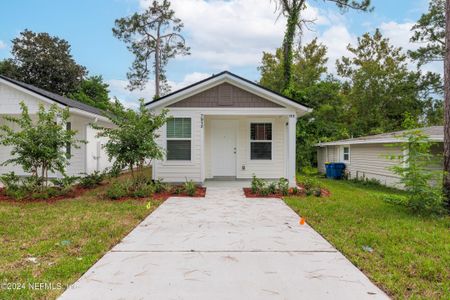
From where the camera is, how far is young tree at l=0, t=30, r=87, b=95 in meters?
28.1

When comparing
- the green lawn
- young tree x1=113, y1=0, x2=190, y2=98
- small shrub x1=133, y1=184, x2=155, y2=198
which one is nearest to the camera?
the green lawn

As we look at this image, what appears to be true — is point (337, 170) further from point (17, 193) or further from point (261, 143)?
point (17, 193)

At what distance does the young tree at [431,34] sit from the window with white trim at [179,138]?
61.8 feet

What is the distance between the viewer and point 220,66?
23.1m

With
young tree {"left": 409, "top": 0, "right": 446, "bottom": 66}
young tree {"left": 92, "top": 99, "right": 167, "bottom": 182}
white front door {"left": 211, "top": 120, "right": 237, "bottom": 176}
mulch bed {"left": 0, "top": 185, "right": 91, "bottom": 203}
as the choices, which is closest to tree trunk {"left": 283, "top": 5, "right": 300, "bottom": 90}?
white front door {"left": 211, "top": 120, "right": 237, "bottom": 176}

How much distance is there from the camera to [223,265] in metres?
3.41

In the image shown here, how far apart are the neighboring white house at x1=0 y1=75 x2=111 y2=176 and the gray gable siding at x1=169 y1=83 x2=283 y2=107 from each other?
313 centimetres

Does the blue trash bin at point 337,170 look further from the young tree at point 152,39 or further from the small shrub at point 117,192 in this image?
the young tree at point 152,39

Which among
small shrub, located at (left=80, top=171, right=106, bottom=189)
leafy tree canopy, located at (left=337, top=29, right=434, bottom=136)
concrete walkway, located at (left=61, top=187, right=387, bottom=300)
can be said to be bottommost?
concrete walkway, located at (left=61, top=187, right=387, bottom=300)

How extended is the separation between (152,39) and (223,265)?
2374 cm

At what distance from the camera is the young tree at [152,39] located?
2350cm

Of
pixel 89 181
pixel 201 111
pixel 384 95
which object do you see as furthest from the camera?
pixel 384 95

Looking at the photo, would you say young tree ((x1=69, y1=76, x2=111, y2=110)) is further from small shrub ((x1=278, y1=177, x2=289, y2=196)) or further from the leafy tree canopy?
small shrub ((x1=278, y1=177, x2=289, y2=196))

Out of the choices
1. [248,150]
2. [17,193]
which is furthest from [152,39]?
[17,193]
